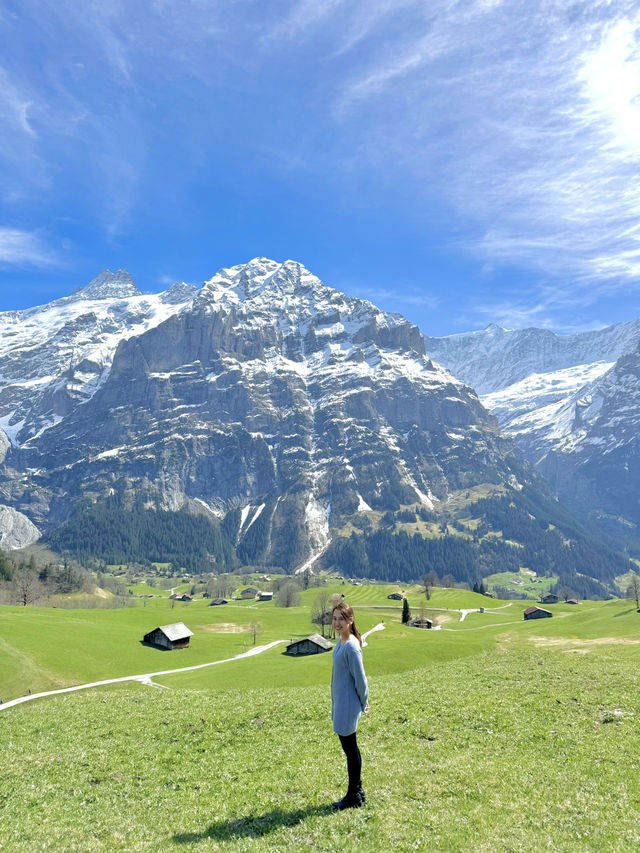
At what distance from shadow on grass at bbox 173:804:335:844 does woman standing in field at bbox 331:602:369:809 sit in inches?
32.6

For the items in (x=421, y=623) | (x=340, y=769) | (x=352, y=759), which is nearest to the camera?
(x=352, y=759)

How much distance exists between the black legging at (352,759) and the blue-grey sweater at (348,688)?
0.19 meters

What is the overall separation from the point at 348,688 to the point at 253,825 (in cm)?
438

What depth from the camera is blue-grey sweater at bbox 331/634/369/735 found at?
14734 mm

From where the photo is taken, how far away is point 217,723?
26969 millimetres

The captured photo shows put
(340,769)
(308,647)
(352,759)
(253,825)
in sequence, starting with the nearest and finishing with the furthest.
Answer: (253,825)
(352,759)
(340,769)
(308,647)

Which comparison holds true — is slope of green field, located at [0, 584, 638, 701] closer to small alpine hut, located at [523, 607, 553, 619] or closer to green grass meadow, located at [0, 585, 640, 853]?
→ small alpine hut, located at [523, 607, 553, 619]

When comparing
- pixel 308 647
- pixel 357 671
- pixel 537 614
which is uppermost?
pixel 357 671

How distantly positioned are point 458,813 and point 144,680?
67.5 meters

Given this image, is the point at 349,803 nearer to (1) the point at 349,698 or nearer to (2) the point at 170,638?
(1) the point at 349,698

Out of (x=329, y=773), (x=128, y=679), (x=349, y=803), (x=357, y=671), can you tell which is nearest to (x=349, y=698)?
(x=357, y=671)

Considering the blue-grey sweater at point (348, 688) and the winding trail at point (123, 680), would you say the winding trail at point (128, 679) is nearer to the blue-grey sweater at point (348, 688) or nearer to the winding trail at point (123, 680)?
the winding trail at point (123, 680)

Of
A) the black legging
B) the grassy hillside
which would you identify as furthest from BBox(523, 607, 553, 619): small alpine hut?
the black legging

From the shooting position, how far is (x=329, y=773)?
17938 millimetres
